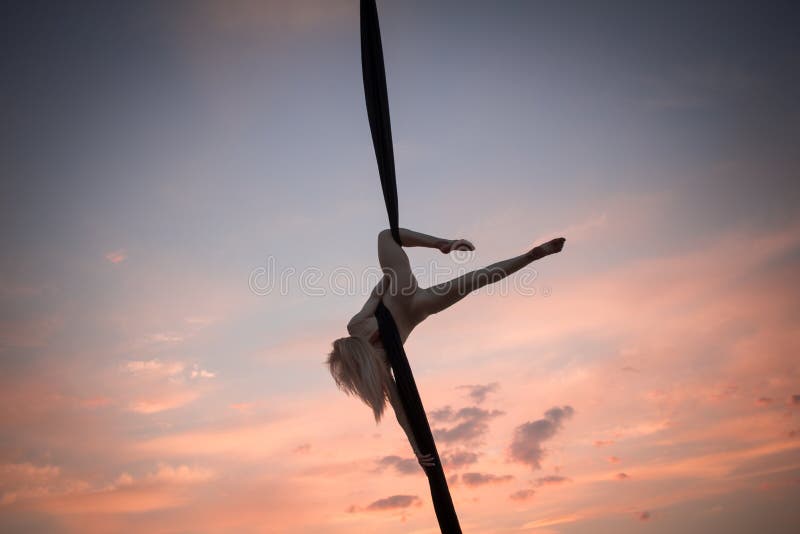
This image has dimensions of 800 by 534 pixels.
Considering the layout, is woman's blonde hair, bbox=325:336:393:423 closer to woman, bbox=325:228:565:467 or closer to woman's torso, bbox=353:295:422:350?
woman, bbox=325:228:565:467

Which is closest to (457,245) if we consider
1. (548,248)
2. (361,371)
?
(548,248)

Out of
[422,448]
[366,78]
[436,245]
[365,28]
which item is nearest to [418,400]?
[422,448]

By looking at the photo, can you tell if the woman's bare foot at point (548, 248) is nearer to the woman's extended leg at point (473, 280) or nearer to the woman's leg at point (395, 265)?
the woman's extended leg at point (473, 280)

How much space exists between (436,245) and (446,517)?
233 cm

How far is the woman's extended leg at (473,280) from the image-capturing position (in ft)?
→ 18.8

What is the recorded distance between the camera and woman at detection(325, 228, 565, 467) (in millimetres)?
5852

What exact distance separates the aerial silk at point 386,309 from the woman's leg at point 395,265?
3.2 inches

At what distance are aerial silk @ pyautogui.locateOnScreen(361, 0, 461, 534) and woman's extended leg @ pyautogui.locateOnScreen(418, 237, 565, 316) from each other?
41cm

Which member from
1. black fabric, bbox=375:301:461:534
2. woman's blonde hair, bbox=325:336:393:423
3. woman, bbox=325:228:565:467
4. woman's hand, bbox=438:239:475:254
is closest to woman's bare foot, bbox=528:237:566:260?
woman, bbox=325:228:565:467

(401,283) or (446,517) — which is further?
(401,283)

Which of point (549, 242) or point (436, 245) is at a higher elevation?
point (436, 245)

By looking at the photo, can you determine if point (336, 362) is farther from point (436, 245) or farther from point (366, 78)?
point (366, 78)

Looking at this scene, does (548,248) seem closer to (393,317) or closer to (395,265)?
(395,265)

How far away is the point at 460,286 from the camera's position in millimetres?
6027
